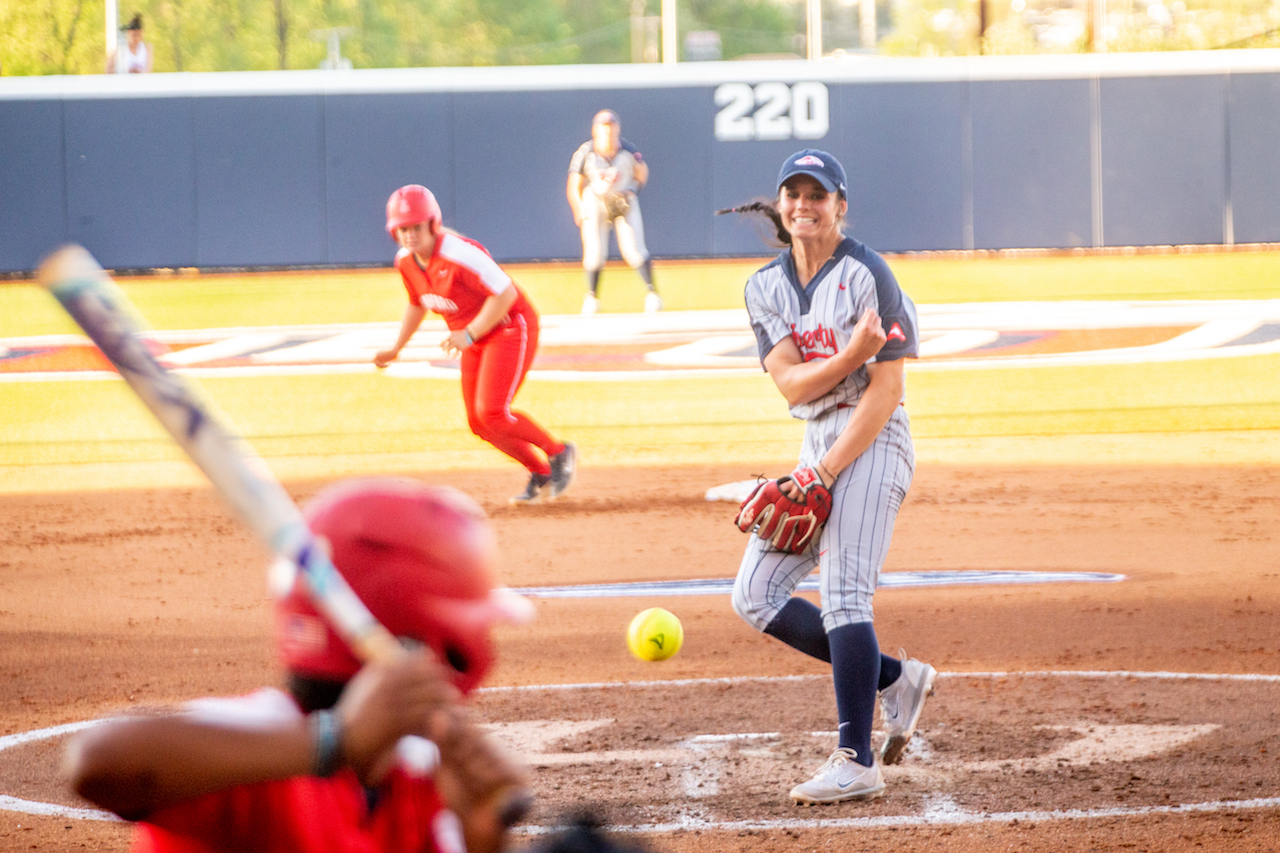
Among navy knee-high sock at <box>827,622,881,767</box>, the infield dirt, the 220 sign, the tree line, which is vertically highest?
the tree line

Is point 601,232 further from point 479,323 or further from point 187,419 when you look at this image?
point 187,419

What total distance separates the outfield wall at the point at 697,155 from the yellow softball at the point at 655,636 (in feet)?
63.5

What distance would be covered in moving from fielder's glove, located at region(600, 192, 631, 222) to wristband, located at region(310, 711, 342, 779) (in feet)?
59.5

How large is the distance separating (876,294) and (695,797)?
5.41 feet

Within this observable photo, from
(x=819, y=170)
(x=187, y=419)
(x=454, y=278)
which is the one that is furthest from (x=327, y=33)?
(x=187, y=419)

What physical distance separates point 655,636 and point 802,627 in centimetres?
115

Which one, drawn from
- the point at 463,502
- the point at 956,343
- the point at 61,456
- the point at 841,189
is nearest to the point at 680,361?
the point at 956,343

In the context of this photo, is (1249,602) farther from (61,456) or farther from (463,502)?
(61,456)

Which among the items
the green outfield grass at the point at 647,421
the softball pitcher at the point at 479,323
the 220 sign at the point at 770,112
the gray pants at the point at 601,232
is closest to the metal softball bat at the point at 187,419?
the softball pitcher at the point at 479,323

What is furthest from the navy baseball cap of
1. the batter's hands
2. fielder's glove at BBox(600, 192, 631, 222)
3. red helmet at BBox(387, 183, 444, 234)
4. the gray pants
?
fielder's glove at BBox(600, 192, 631, 222)

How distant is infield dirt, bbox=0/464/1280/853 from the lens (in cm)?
463

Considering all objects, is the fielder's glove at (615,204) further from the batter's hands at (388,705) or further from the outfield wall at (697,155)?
the batter's hands at (388,705)

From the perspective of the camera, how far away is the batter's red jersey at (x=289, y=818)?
1751mm

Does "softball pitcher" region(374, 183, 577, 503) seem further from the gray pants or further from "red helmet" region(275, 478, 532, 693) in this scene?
the gray pants
